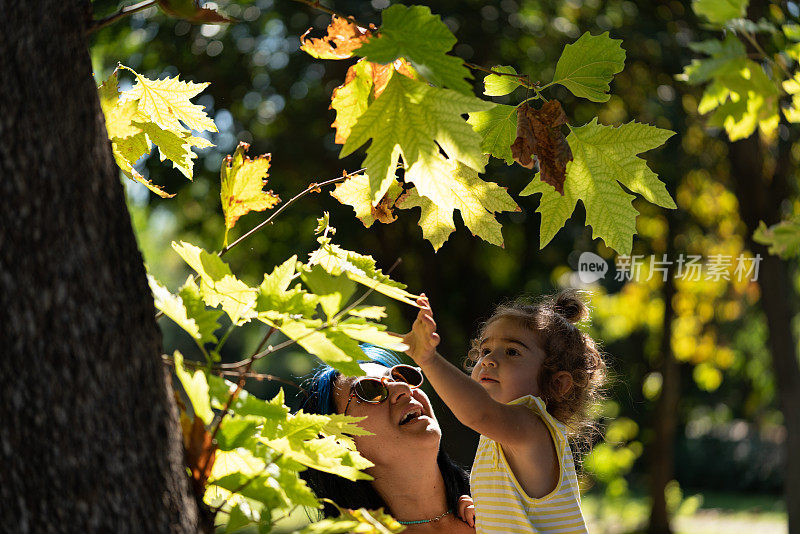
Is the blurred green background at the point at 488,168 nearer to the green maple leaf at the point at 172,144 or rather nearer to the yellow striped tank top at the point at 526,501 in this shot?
the yellow striped tank top at the point at 526,501

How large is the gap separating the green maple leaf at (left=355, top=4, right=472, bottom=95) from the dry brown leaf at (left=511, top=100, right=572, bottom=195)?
0.30 m

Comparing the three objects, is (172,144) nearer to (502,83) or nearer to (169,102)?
(169,102)

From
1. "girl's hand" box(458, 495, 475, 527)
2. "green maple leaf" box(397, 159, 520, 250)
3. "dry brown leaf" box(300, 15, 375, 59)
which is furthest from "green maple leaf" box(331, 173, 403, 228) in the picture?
"girl's hand" box(458, 495, 475, 527)

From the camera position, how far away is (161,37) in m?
8.64

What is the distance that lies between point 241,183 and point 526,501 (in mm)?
1218

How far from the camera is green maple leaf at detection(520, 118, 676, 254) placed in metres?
1.34

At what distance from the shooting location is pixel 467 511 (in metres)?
2.22

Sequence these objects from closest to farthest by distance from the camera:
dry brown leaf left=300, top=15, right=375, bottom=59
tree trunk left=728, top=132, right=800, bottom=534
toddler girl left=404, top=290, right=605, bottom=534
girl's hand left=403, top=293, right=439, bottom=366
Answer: dry brown leaf left=300, top=15, right=375, bottom=59
girl's hand left=403, top=293, right=439, bottom=366
toddler girl left=404, top=290, right=605, bottom=534
tree trunk left=728, top=132, right=800, bottom=534

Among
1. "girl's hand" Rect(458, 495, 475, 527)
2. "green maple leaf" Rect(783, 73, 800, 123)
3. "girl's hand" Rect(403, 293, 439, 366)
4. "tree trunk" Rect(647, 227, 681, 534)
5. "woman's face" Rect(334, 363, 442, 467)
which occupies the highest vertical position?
"green maple leaf" Rect(783, 73, 800, 123)

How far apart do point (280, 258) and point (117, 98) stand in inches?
317

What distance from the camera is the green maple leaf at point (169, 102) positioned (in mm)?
1353

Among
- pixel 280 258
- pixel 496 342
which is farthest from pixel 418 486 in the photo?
pixel 280 258

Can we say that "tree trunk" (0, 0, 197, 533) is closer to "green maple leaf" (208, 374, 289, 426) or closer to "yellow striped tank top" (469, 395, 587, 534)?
"green maple leaf" (208, 374, 289, 426)

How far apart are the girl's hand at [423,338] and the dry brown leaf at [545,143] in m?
0.35
